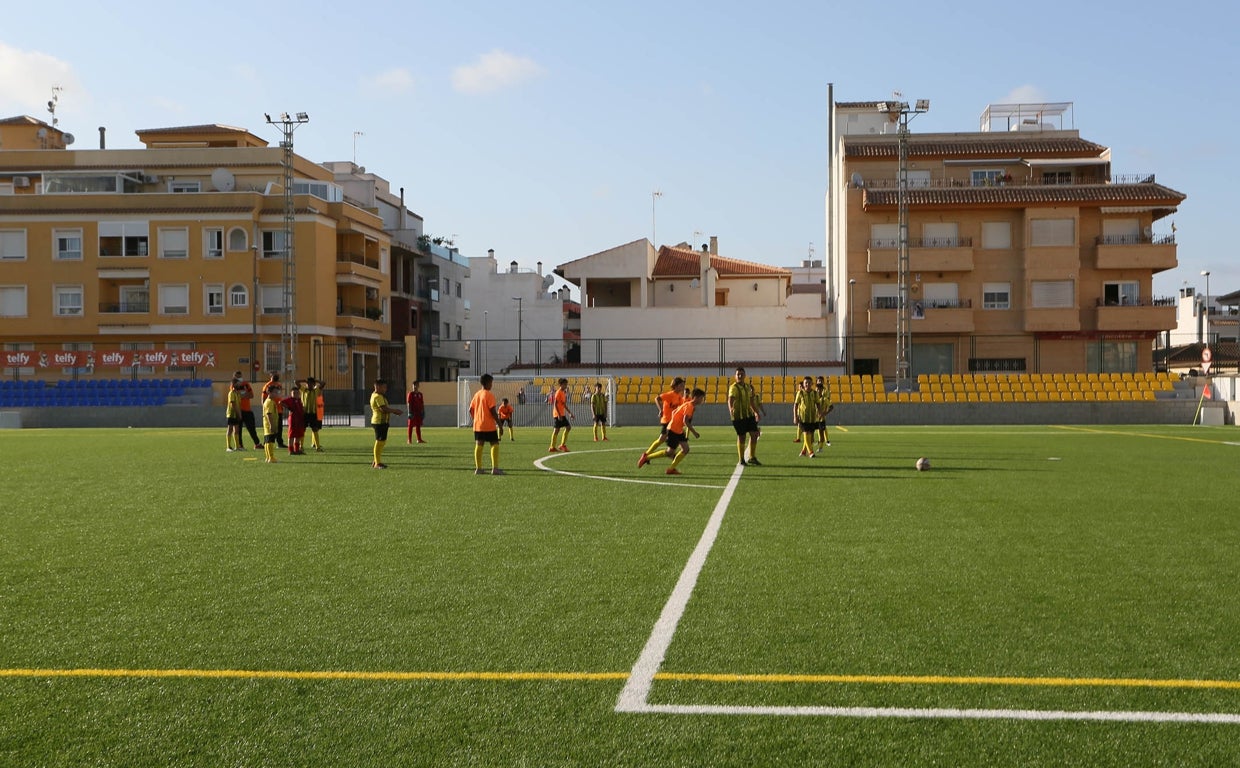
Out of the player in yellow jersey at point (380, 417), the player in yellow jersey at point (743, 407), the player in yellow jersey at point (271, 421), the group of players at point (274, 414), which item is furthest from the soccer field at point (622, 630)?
the group of players at point (274, 414)

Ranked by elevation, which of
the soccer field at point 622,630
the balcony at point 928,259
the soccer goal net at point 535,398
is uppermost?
the balcony at point 928,259

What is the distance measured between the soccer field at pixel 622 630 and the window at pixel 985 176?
152 feet

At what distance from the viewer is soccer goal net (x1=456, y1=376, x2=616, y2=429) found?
131 feet

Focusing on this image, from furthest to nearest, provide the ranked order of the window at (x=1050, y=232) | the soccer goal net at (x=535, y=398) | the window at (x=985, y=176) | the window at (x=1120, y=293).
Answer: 1. the window at (x=985, y=176)
2. the window at (x=1120, y=293)
3. the window at (x=1050, y=232)
4. the soccer goal net at (x=535, y=398)

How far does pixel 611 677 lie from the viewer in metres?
5.38

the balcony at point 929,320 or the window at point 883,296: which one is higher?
the window at point 883,296

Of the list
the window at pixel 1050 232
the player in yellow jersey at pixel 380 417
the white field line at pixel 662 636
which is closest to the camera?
the white field line at pixel 662 636

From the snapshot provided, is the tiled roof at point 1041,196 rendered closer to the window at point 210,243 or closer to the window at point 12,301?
the window at point 210,243

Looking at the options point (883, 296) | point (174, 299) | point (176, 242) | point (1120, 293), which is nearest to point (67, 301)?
point (174, 299)

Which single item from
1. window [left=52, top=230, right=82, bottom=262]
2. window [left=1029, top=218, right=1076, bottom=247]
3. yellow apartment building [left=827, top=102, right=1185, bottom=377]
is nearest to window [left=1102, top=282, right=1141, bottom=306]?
yellow apartment building [left=827, top=102, right=1185, bottom=377]

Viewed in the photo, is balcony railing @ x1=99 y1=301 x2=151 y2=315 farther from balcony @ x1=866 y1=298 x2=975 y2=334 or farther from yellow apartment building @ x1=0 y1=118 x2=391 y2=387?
balcony @ x1=866 y1=298 x2=975 y2=334

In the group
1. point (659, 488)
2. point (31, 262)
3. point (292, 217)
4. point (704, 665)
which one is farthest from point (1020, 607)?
point (31, 262)

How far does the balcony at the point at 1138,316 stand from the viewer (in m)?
53.2

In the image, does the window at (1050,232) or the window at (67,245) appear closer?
the window at (1050,232)
